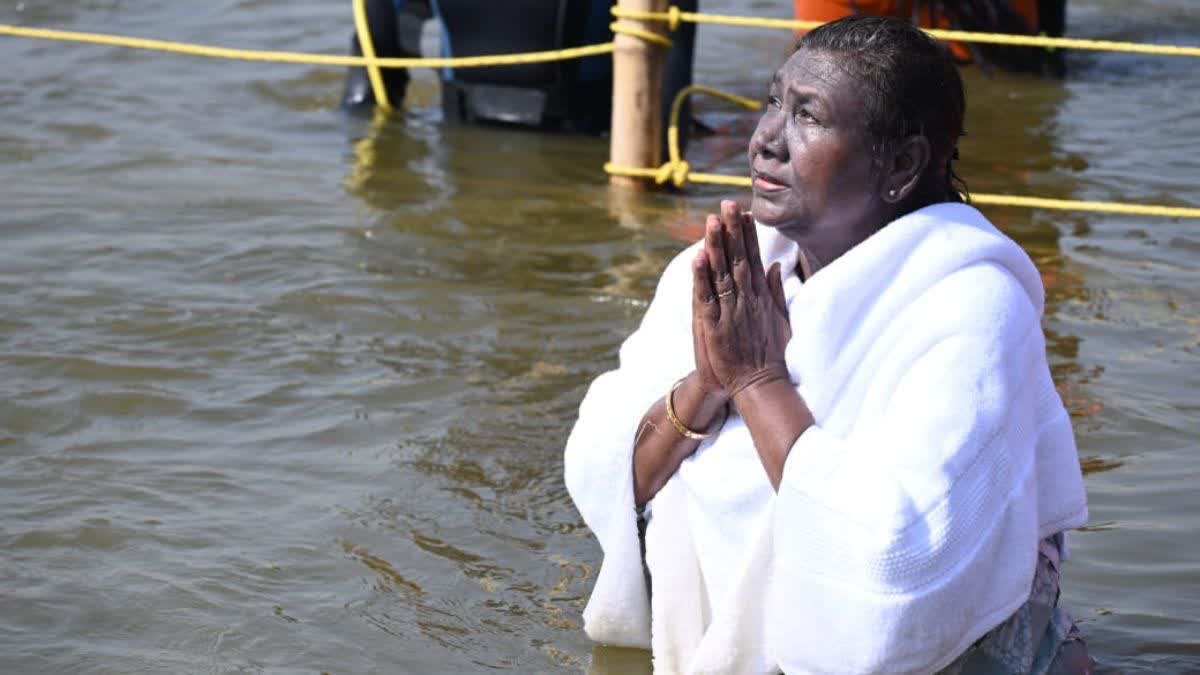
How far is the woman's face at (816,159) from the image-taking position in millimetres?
2311

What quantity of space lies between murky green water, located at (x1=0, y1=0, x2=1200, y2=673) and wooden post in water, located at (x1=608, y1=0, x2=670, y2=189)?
0.20 m

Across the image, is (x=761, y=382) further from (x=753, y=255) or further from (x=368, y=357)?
(x=368, y=357)

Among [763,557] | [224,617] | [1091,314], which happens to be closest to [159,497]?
[224,617]

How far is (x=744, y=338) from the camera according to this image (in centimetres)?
235

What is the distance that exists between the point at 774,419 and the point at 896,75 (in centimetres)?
50

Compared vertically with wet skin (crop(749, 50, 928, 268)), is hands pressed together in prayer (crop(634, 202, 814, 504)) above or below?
below

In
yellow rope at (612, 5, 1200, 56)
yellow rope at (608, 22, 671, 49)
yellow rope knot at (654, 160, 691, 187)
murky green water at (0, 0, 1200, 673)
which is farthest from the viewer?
yellow rope knot at (654, 160, 691, 187)

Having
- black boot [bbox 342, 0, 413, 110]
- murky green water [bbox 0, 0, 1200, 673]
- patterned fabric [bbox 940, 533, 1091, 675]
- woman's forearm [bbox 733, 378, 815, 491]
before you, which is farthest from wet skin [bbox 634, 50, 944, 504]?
black boot [bbox 342, 0, 413, 110]

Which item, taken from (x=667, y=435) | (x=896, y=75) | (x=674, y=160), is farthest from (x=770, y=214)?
(x=674, y=160)

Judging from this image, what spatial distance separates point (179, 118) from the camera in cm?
762

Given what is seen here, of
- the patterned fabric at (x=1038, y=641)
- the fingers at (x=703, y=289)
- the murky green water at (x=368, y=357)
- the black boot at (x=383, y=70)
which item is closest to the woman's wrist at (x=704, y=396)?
the fingers at (x=703, y=289)

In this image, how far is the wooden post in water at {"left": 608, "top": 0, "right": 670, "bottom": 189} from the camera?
A: 5.99m

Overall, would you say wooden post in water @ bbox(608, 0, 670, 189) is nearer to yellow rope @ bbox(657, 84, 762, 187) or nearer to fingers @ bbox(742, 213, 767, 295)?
yellow rope @ bbox(657, 84, 762, 187)

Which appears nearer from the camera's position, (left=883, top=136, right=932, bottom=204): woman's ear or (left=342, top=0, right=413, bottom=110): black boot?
(left=883, top=136, right=932, bottom=204): woman's ear
